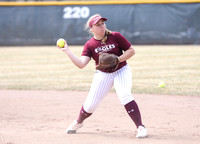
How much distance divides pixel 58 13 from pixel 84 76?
23.4ft

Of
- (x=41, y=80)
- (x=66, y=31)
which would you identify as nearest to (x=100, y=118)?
(x=41, y=80)

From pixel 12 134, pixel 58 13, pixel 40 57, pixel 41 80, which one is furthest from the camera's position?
pixel 58 13

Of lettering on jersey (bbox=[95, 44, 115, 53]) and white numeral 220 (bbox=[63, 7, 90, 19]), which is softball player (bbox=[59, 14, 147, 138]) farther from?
white numeral 220 (bbox=[63, 7, 90, 19])

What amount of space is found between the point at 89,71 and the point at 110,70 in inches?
261

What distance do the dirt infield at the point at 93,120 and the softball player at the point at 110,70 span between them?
13.9 inches

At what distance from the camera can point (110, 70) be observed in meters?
4.85

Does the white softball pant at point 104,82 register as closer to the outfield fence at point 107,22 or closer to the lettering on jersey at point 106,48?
the lettering on jersey at point 106,48

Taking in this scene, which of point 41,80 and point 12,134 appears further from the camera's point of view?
point 41,80

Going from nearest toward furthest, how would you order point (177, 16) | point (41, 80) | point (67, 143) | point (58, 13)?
point (67, 143), point (41, 80), point (177, 16), point (58, 13)

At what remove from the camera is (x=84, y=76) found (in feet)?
34.8

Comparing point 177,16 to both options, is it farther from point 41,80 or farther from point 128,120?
point 128,120

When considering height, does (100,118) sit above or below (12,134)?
below

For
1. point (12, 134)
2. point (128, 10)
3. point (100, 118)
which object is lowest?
point (128, 10)

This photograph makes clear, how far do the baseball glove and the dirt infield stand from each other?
0.88 metres
